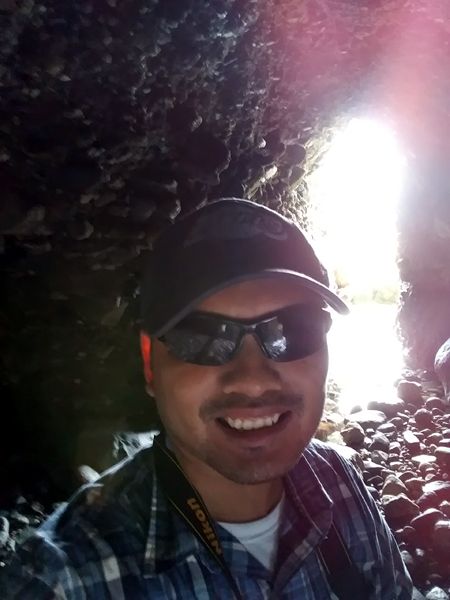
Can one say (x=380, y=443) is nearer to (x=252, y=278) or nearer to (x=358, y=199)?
(x=252, y=278)

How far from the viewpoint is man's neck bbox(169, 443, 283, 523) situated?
4.75ft

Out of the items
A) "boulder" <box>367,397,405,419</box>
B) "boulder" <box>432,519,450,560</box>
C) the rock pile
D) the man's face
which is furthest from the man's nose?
"boulder" <box>367,397,405,419</box>

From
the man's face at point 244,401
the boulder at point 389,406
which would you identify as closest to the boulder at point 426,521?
the boulder at point 389,406

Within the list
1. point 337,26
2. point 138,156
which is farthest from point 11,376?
point 337,26

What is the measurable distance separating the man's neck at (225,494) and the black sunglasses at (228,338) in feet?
0.88

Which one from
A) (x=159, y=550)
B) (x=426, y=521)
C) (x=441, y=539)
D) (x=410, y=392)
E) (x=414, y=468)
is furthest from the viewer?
(x=410, y=392)

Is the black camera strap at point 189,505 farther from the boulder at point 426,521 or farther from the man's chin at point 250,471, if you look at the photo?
the boulder at point 426,521

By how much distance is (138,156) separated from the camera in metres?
3.35

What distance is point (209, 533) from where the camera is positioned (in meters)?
1.32

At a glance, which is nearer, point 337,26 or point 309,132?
point 337,26

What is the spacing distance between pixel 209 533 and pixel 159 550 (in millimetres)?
116

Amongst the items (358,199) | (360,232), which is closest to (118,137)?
(358,199)

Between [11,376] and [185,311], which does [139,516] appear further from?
[11,376]

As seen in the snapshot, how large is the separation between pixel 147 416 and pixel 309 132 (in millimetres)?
2873
